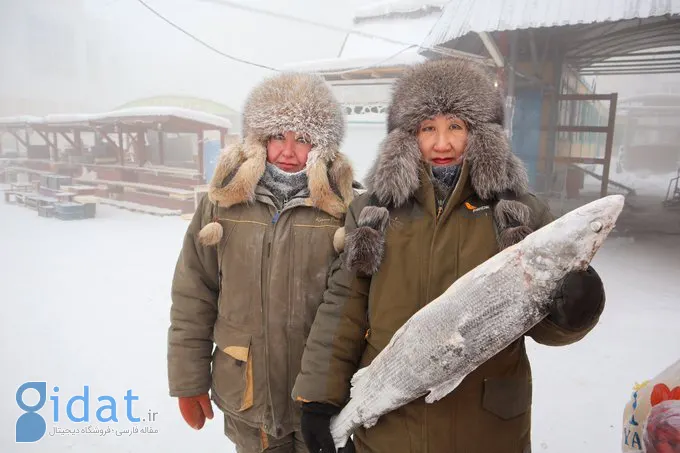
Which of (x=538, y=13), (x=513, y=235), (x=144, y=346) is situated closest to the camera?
(x=513, y=235)

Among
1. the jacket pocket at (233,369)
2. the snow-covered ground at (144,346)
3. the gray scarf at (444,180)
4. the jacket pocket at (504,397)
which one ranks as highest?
the gray scarf at (444,180)

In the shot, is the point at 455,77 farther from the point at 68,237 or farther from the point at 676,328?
the point at 68,237

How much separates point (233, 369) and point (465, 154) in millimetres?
1154

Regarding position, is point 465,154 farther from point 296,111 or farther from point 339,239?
point 296,111

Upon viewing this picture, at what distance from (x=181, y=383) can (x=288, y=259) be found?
0.65 m

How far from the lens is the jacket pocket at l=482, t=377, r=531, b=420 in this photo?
3.80 ft

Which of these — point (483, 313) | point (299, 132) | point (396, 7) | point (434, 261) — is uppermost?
point (396, 7)

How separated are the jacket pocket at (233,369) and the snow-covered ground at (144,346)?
3.59 ft

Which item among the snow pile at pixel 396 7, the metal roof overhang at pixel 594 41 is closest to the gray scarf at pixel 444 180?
the metal roof overhang at pixel 594 41

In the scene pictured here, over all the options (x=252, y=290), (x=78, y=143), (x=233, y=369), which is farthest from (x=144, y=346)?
(x=78, y=143)

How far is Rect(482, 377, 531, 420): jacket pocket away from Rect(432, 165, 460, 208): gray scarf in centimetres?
55

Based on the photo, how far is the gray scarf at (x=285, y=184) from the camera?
64.2 inches

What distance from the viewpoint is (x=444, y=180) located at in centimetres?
130

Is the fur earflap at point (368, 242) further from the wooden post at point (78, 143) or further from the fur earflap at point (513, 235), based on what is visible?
the wooden post at point (78, 143)
